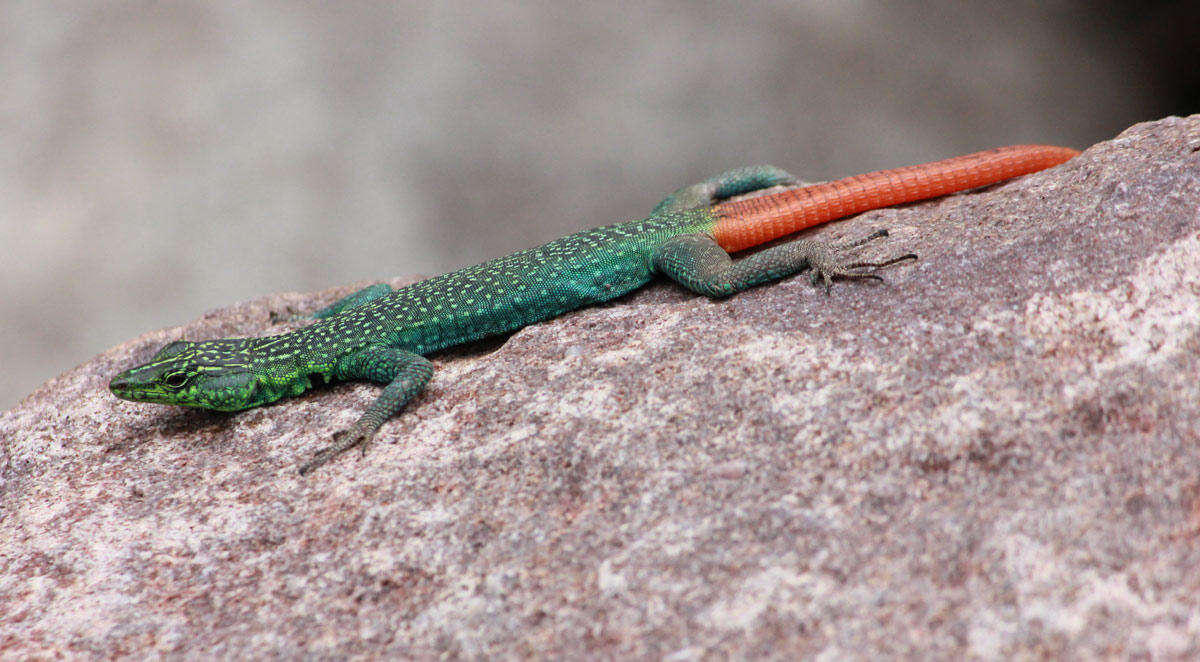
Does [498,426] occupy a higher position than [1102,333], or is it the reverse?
[498,426]

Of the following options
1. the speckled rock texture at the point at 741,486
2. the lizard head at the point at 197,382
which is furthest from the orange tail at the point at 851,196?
the lizard head at the point at 197,382

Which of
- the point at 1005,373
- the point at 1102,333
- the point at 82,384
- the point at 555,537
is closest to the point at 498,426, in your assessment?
the point at 555,537

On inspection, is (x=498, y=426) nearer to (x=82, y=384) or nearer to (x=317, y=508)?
(x=317, y=508)

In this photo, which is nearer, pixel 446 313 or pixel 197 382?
pixel 197 382

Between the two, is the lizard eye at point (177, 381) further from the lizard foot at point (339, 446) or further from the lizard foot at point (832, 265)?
the lizard foot at point (832, 265)

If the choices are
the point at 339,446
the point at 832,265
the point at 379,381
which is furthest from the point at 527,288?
the point at 832,265

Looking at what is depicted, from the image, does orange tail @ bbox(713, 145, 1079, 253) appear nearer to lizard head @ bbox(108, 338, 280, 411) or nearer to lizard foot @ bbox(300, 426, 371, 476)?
lizard foot @ bbox(300, 426, 371, 476)

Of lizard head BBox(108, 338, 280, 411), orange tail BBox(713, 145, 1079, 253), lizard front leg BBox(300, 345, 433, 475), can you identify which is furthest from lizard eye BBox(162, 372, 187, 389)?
orange tail BBox(713, 145, 1079, 253)

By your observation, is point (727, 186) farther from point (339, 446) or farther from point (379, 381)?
point (339, 446)
